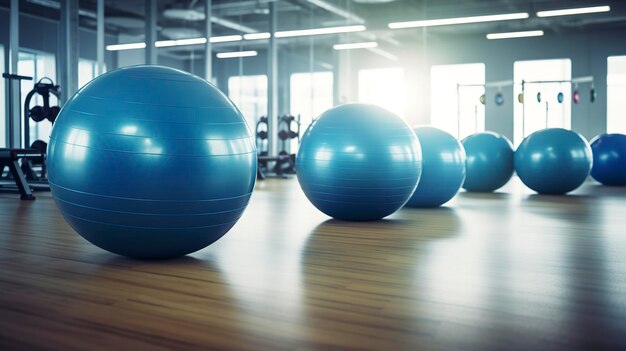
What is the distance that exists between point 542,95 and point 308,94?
5.58 m

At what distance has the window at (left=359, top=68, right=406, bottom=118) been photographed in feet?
47.3

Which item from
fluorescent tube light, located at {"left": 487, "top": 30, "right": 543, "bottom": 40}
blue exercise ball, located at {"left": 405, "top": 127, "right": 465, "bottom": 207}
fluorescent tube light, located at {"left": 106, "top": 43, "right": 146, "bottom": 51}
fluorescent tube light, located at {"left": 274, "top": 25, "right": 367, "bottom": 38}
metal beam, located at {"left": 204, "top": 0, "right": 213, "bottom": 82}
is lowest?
blue exercise ball, located at {"left": 405, "top": 127, "right": 465, "bottom": 207}

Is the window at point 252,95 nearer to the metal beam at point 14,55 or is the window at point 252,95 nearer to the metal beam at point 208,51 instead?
the metal beam at point 208,51

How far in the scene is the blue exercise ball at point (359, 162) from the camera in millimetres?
3490

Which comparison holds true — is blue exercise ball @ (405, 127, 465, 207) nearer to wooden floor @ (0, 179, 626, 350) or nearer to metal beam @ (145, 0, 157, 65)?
wooden floor @ (0, 179, 626, 350)

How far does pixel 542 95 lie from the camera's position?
43.8ft

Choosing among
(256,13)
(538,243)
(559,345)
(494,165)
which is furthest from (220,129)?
(256,13)

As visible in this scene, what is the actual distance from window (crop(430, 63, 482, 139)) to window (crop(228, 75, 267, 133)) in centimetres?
426

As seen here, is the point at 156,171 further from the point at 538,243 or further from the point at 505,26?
the point at 505,26

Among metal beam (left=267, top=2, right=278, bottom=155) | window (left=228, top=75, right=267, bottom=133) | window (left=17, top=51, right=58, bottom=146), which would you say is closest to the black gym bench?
metal beam (left=267, top=2, right=278, bottom=155)

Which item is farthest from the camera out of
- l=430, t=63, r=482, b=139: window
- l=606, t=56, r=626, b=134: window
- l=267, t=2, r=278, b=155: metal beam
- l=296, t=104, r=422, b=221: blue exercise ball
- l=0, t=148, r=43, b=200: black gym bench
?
l=430, t=63, r=482, b=139: window

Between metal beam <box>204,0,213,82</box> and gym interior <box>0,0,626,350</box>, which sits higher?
metal beam <box>204,0,213,82</box>

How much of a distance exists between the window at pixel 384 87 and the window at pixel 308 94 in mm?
1512

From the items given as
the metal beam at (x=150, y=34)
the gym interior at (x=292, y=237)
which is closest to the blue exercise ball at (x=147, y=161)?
the gym interior at (x=292, y=237)
